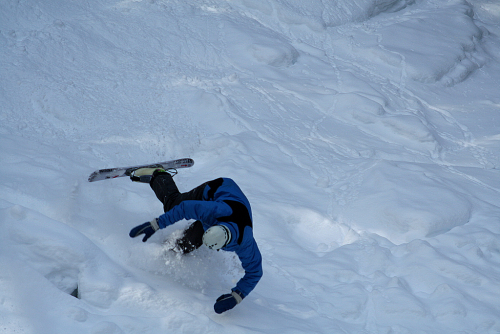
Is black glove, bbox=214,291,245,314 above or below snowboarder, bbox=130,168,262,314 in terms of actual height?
below

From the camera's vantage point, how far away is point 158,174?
371cm

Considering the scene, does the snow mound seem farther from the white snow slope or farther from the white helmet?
the white helmet

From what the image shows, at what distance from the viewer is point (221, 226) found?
2.74m

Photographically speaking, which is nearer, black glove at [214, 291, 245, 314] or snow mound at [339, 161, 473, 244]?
black glove at [214, 291, 245, 314]

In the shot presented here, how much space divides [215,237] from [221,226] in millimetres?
99

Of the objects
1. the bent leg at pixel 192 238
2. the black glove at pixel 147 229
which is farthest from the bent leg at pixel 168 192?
the black glove at pixel 147 229

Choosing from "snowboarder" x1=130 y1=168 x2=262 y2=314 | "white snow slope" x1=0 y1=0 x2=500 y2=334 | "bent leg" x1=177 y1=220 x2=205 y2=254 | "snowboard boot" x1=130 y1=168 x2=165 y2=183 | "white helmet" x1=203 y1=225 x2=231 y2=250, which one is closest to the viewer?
"white helmet" x1=203 y1=225 x2=231 y2=250

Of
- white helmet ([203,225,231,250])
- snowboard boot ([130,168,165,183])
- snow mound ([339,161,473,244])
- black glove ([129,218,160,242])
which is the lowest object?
snow mound ([339,161,473,244])

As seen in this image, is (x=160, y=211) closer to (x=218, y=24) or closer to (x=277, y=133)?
(x=277, y=133)

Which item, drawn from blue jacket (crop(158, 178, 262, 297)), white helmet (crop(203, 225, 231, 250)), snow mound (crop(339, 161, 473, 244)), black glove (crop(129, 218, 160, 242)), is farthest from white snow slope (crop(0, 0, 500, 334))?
white helmet (crop(203, 225, 231, 250))

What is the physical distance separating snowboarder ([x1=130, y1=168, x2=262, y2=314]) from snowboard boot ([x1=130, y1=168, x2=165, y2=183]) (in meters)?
0.47

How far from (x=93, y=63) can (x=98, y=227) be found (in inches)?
153

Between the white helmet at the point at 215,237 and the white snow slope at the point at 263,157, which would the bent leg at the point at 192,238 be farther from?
the white helmet at the point at 215,237

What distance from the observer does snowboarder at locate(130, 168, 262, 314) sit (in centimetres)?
284
